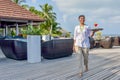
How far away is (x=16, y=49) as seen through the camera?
6.80 metres

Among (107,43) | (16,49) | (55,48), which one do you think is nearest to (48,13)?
(107,43)

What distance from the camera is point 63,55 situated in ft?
25.8

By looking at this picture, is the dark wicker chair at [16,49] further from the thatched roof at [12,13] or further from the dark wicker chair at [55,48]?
the thatched roof at [12,13]

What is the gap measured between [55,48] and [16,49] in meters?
1.41

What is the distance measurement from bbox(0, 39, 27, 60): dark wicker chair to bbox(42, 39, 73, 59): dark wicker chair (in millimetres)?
726

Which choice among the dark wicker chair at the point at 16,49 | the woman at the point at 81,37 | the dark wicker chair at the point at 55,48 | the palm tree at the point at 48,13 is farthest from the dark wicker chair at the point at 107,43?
the palm tree at the point at 48,13

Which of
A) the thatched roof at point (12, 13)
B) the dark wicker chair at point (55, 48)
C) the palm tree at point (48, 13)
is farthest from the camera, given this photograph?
the palm tree at point (48, 13)

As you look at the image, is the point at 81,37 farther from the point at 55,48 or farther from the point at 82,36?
the point at 55,48

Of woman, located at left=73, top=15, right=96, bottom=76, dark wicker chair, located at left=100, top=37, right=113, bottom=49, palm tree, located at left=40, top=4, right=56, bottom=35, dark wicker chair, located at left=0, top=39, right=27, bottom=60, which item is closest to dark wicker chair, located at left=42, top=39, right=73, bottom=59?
dark wicker chair, located at left=0, top=39, right=27, bottom=60

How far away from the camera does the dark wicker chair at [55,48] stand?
23.4ft

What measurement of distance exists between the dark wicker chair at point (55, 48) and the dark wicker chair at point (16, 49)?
2.38ft

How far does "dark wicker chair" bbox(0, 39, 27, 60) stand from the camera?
679 cm

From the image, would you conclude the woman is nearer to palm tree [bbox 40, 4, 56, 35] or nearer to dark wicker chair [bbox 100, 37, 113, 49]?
dark wicker chair [bbox 100, 37, 113, 49]

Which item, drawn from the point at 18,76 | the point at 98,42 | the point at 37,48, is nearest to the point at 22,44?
the point at 37,48
